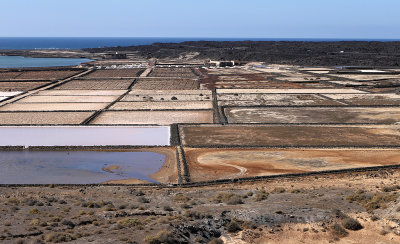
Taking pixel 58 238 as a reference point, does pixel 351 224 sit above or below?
below

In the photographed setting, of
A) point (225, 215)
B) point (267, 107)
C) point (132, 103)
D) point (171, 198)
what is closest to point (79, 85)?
point (132, 103)

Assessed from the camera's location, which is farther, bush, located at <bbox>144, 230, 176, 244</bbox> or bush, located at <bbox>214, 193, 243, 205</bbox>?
bush, located at <bbox>214, 193, 243, 205</bbox>

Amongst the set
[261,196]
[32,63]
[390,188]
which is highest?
[32,63]

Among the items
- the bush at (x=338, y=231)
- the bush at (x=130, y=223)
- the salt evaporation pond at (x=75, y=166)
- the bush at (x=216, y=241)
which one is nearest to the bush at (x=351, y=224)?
the bush at (x=338, y=231)

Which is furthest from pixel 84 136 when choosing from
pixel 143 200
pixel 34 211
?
pixel 34 211

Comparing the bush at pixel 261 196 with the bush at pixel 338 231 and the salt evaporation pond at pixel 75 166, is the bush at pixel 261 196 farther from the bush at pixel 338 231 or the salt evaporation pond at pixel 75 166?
the salt evaporation pond at pixel 75 166

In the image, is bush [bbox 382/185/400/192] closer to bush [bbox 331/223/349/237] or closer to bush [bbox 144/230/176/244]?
bush [bbox 331/223/349/237]

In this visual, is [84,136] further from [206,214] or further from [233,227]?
[233,227]

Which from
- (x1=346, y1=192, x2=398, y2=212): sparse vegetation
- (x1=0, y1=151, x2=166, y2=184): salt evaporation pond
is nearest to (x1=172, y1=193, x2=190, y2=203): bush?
(x1=0, y1=151, x2=166, y2=184): salt evaporation pond

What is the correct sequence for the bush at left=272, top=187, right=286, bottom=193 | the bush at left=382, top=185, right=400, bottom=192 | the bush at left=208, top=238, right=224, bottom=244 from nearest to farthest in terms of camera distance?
the bush at left=208, top=238, right=224, bottom=244 → the bush at left=382, top=185, right=400, bottom=192 → the bush at left=272, top=187, right=286, bottom=193

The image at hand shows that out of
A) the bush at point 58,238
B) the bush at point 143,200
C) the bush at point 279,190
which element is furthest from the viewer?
the bush at point 279,190
